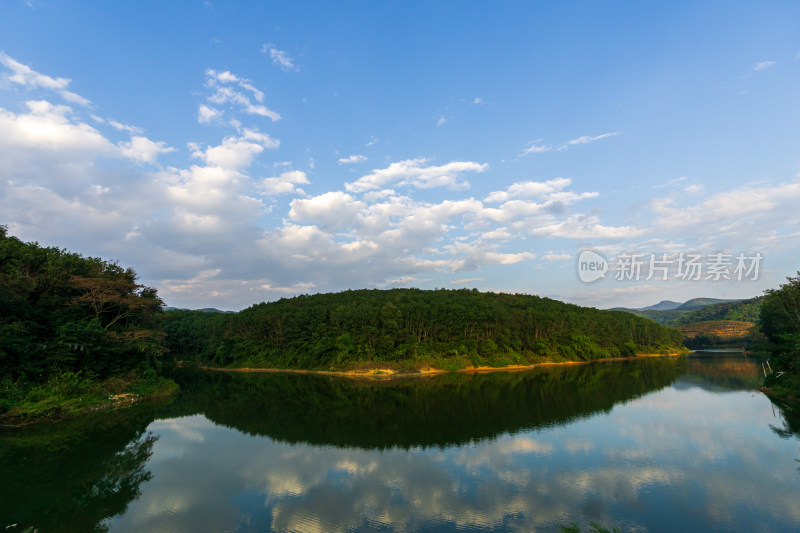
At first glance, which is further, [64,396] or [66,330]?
[66,330]

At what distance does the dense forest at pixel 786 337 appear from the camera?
30.3 m

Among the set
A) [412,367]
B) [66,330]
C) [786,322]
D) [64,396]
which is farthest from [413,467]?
[786,322]

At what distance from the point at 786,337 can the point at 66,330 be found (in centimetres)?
5714

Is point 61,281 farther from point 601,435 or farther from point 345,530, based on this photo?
point 601,435

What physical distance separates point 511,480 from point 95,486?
1720 centimetres

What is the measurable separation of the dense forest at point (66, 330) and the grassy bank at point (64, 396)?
55 mm

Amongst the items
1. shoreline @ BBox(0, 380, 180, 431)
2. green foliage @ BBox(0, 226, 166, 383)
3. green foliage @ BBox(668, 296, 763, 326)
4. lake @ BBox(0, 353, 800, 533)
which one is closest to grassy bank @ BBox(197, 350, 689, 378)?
lake @ BBox(0, 353, 800, 533)

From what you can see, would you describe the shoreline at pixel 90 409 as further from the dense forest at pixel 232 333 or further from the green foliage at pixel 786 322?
the green foliage at pixel 786 322

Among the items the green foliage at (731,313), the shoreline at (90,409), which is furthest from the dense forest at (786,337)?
the green foliage at (731,313)

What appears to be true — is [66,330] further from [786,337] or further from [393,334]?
[786,337]

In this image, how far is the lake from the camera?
40.2 ft

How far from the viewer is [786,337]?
A: 98.1 feet

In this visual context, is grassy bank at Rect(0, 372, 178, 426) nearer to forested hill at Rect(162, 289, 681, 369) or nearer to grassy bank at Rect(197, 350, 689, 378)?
grassy bank at Rect(197, 350, 689, 378)

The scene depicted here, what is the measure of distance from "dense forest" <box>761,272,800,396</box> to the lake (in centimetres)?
374
